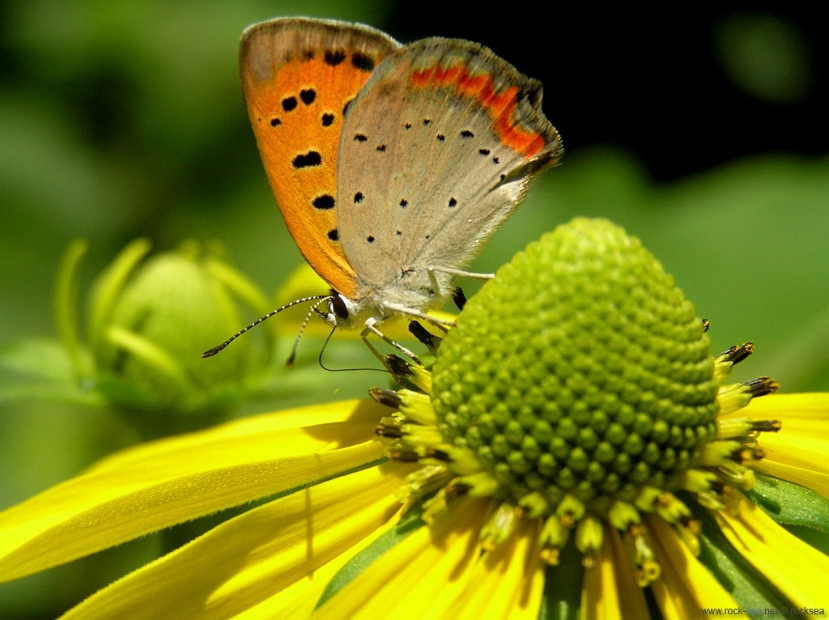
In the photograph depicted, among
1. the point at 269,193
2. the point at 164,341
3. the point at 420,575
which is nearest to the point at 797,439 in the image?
the point at 420,575

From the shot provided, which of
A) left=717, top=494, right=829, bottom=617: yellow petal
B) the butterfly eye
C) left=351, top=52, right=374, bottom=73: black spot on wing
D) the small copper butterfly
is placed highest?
left=351, top=52, right=374, bottom=73: black spot on wing

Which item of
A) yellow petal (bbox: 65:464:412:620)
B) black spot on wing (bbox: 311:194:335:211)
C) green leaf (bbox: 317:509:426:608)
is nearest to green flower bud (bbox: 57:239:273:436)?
black spot on wing (bbox: 311:194:335:211)

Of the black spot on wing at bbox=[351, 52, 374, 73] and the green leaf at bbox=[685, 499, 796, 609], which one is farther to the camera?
the black spot on wing at bbox=[351, 52, 374, 73]

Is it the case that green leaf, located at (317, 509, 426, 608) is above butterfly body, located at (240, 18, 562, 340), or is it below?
below

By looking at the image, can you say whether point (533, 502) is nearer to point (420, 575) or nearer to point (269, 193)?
point (420, 575)

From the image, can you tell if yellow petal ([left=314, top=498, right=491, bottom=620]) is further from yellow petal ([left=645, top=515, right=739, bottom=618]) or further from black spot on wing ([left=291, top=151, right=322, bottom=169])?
black spot on wing ([left=291, top=151, right=322, bottom=169])

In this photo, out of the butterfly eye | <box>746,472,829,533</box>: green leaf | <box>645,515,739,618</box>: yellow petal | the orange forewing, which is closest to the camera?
<box>645,515,739,618</box>: yellow petal

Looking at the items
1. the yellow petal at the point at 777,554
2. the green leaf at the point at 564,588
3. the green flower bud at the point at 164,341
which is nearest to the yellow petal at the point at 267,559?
the green leaf at the point at 564,588
